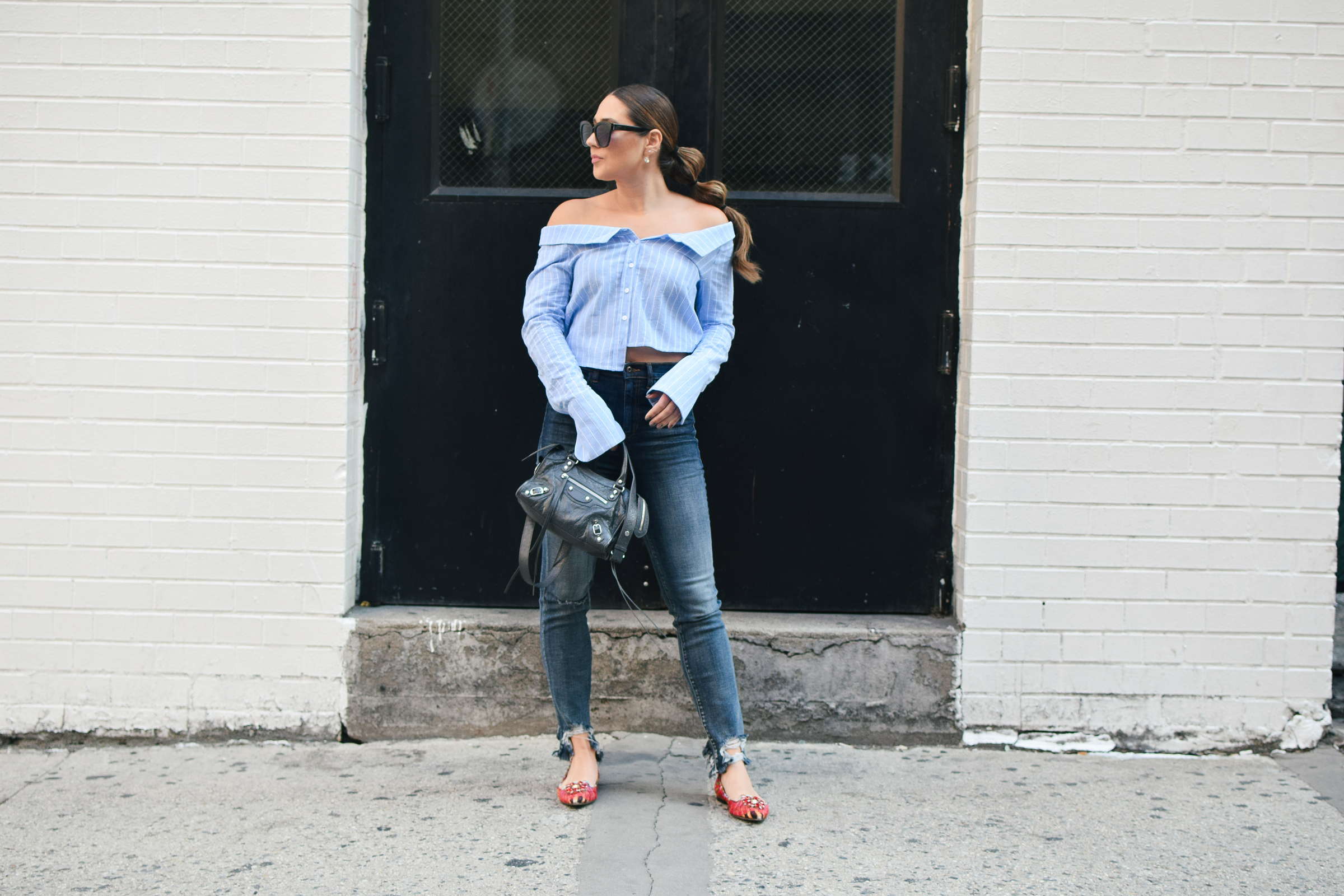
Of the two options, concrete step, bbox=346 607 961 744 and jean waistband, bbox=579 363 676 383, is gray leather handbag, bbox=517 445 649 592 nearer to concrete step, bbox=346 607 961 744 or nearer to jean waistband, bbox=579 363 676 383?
jean waistband, bbox=579 363 676 383

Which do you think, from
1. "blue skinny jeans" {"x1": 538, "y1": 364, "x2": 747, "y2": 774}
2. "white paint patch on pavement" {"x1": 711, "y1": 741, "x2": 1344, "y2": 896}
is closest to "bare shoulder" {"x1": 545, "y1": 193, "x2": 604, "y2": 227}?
"blue skinny jeans" {"x1": 538, "y1": 364, "x2": 747, "y2": 774}

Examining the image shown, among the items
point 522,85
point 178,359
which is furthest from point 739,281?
point 178,359

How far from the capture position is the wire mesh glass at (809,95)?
3.73 meters

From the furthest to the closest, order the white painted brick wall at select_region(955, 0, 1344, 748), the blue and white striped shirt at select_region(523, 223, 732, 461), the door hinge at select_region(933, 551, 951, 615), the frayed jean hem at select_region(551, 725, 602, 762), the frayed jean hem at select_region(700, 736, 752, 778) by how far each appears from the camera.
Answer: the door hinge at select_region(933, 551, 951, 615), the white painted brick wall at select_region(955, 0, 1344, 748), the frayed jean hem at select_region(551, 725, 602, 762), the frayed jean hem at select_region(700, 736, 752, 778), the blue and white striped shirt at select_region(523, 223, 732, 461)

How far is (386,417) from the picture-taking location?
3814 mm

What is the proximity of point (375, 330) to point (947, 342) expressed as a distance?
187 centimetres

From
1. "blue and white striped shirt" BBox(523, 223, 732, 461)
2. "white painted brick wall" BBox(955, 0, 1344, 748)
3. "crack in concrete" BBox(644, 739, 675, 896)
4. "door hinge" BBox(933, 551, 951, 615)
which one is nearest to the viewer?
"crack in concrete" BBox(644, 739, 675, 896)

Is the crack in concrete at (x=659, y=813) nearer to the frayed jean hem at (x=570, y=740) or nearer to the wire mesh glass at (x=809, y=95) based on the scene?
the frayed jean hem at (x=570, y=740)

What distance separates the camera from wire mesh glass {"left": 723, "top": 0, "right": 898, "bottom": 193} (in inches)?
147

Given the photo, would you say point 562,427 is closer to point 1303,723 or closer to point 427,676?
point 427,676

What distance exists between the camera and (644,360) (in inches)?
121

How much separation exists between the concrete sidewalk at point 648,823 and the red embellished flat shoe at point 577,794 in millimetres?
24

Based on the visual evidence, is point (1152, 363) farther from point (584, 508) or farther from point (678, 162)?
point (584, 508)

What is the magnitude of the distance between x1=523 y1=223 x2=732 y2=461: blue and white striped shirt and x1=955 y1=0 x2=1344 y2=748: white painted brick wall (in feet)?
3.37
